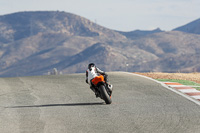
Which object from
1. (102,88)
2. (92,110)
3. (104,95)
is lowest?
(92,110)

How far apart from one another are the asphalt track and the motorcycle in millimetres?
278

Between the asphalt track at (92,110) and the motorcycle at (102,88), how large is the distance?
0.91 ft

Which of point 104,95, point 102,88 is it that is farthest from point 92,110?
point 102,88

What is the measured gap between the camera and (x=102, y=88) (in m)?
13.7

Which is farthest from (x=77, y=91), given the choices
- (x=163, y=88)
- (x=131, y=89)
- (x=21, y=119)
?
(x=21, y=119)

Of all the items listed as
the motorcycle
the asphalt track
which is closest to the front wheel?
the motorcycle

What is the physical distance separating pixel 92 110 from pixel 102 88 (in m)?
1.59

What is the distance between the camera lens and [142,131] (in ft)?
29.3

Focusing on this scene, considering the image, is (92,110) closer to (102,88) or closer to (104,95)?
(104,95)

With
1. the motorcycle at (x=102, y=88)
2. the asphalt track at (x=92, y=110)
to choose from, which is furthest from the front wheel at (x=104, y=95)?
the asphalt track at (x=92, y=110)

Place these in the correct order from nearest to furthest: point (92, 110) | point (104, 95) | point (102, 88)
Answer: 1. point (92, 110)
2. point (104, 95)
3. point (102, 88)

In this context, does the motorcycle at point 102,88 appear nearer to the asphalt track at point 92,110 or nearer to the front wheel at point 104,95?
the front wheel at point 104,95

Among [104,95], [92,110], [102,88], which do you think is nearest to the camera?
[92,110]

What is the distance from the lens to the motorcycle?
13523 mm
